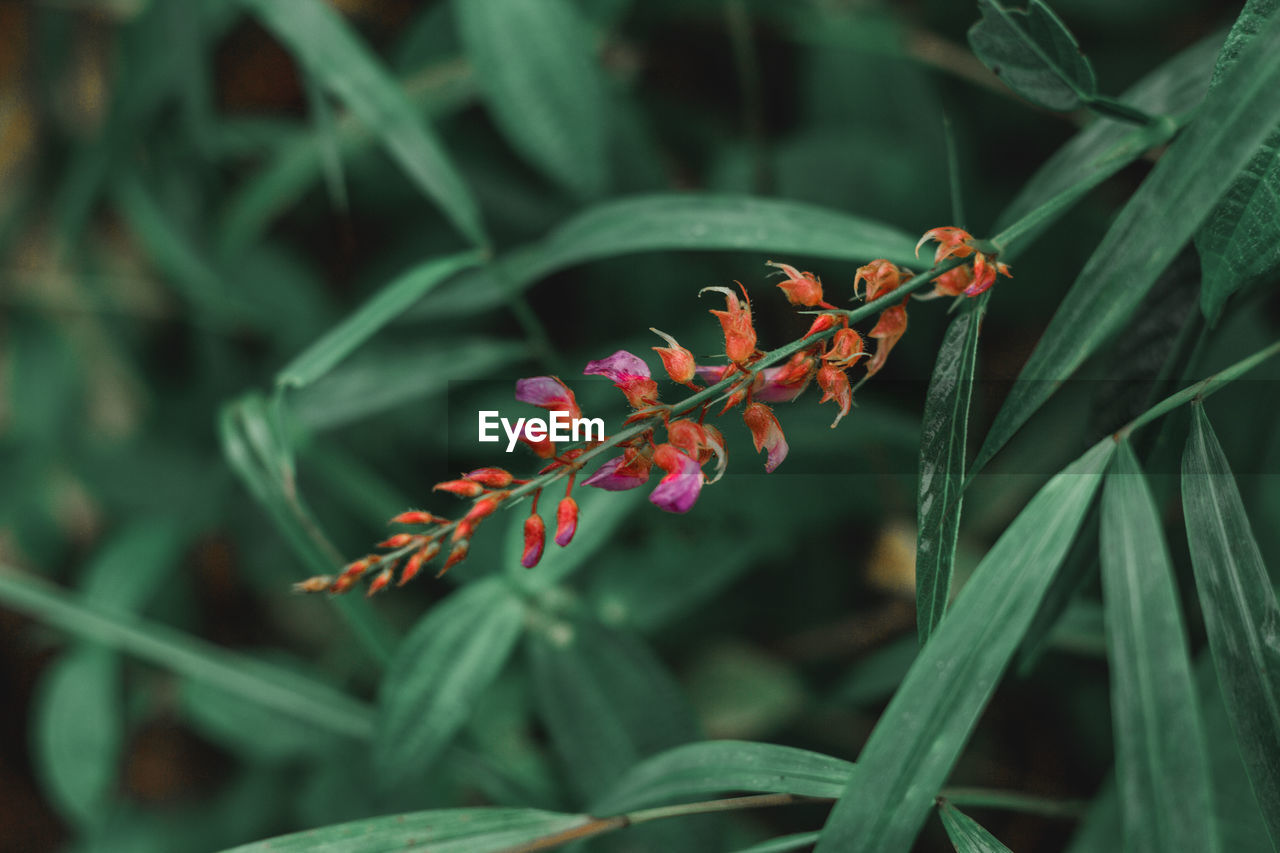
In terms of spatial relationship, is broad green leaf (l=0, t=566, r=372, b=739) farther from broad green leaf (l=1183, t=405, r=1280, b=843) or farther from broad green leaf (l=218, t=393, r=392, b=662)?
broad green leaf (l=1183, t=405, r=1280, b=843)

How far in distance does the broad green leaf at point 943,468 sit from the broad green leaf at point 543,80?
0.41 meters

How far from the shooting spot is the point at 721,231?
0.51 metres

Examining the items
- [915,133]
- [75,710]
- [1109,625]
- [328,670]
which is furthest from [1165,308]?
[75,710]

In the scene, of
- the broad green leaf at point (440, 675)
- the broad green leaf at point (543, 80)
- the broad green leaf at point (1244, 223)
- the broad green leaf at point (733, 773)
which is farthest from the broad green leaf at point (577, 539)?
the broad green leaf at point (1244, 223)

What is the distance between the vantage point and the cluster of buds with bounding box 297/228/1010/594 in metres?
0.33

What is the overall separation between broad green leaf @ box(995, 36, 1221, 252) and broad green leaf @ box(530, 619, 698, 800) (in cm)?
39

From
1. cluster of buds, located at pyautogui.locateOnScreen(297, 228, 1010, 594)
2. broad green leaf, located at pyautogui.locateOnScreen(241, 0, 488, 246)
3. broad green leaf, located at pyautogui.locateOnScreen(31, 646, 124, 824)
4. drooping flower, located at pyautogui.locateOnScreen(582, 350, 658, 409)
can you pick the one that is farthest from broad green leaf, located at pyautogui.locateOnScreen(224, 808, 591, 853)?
broad green leaf, located at pyautogui.locateOnScreen(31, 646, 124, 824)

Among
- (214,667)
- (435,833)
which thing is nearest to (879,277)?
(435,833)

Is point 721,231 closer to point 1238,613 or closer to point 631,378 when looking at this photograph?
point 631,378

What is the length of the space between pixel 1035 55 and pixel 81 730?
1.02 meters

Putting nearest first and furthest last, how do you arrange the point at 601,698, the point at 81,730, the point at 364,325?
the point at 364,325
the point at 601,698
the point at 81,730

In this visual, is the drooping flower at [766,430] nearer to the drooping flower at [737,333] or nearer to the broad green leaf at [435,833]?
the drooping flower at [737,333]

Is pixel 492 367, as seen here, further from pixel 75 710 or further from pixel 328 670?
pixel 75 710

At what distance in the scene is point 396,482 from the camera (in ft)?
2.97
